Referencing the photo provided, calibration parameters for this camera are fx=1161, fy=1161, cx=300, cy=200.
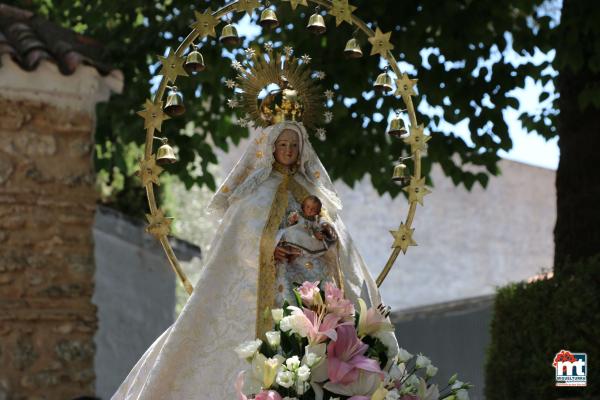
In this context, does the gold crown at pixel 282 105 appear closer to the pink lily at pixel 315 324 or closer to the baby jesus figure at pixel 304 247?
the baby jesus figure at pixel 304 247

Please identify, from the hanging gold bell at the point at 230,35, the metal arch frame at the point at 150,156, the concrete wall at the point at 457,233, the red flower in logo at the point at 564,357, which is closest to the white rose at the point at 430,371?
the metal arch frame at the point at 150,156

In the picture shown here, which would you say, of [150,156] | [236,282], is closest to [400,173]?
[236,282]

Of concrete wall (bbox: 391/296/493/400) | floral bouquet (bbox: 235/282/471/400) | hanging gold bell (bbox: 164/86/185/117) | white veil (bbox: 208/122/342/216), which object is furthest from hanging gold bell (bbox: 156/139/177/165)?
concrete wall (bbox: 391/296/493/400)

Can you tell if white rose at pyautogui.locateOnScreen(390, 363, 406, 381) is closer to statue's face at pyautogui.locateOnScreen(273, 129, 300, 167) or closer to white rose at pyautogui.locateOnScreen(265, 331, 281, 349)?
white rose at pyautogui.locateOnScreen(265, 331, 281, 349)

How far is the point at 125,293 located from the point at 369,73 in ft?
12.9

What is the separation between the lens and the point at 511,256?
24.1 meters

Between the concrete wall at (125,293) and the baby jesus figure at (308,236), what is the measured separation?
18.9 ft

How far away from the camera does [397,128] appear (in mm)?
6098

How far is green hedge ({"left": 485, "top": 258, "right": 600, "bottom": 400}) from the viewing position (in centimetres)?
711

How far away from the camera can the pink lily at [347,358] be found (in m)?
4.27


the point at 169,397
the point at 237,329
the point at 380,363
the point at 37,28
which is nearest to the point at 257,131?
the point at 237,329

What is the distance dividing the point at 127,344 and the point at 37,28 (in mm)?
3760

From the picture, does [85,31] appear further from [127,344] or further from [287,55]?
[287,55]

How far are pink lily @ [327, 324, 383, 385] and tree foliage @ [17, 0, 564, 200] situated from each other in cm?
458
